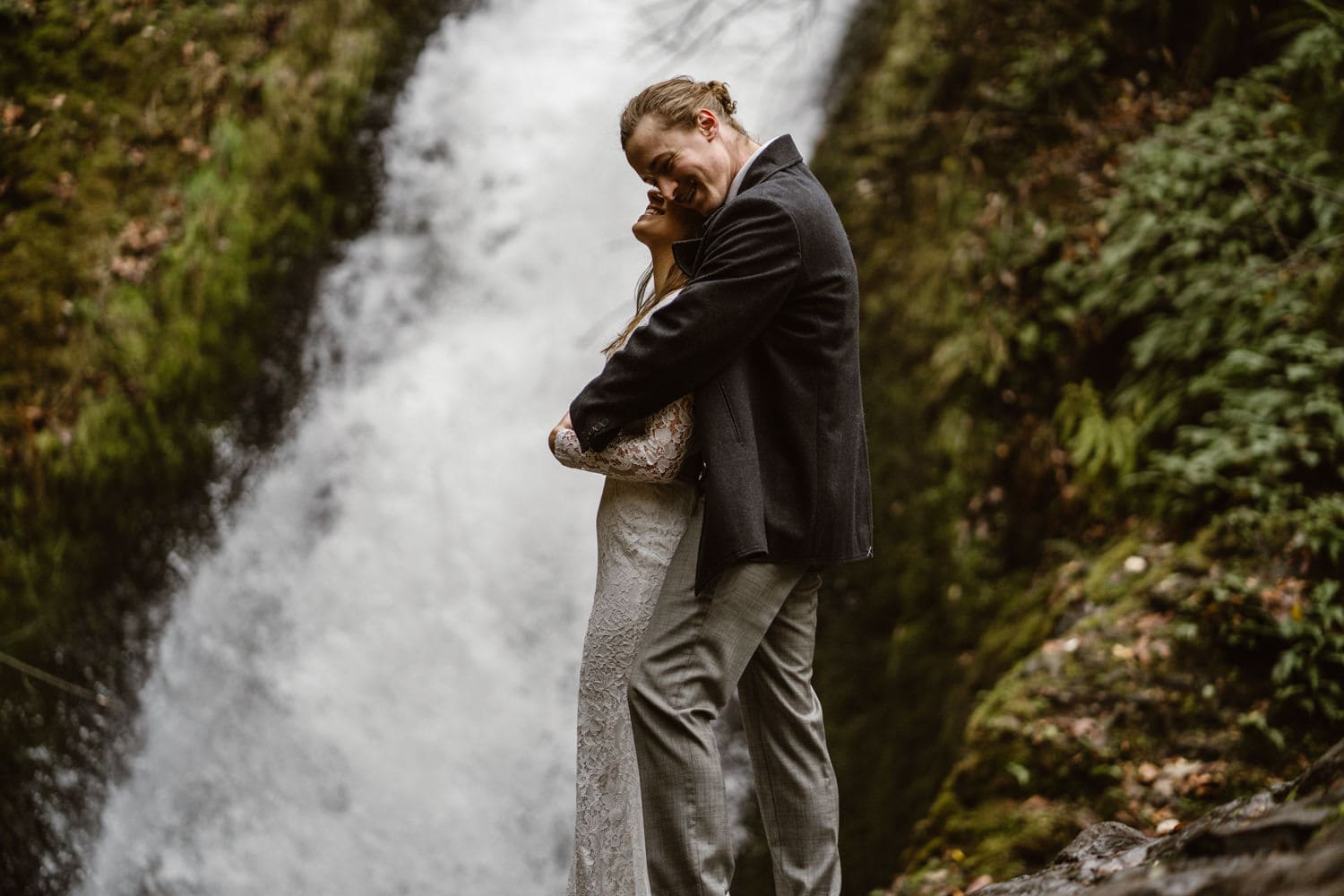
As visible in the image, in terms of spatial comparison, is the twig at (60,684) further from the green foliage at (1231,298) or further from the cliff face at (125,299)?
the green foliage at (1231,298)

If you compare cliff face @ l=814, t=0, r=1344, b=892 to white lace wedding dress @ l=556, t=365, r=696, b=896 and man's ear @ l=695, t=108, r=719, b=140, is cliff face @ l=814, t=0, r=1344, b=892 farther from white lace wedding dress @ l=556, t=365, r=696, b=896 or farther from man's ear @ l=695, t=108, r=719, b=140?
man's ear @ l=695, t=108, r=719, b=140

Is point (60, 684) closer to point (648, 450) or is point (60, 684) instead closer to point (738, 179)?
point (648, 450)

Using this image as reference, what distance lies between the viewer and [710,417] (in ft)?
7.71

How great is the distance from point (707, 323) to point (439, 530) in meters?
4.54

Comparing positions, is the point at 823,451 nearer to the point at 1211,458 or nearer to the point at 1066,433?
the point at 1211,458

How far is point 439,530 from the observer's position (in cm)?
646

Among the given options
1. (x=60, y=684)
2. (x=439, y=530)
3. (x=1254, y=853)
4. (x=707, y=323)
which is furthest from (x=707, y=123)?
(x=60, y=684)

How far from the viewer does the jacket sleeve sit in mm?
2256

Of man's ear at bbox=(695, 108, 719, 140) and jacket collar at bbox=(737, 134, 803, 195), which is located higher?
man's ear at bbox=(695, 108, 719, 140)

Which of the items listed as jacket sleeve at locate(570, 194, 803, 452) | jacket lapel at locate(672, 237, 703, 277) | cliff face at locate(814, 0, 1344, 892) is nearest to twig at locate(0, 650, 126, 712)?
cliff face at locate(814, 0, 1344, 892)

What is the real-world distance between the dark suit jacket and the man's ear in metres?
0.13

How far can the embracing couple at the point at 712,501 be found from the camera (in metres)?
2.31

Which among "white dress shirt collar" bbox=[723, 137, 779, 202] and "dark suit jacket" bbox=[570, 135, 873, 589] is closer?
"dark suit jacket" bbox=[570, 135, 873, 589]

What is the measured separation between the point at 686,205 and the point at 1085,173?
4148mm
